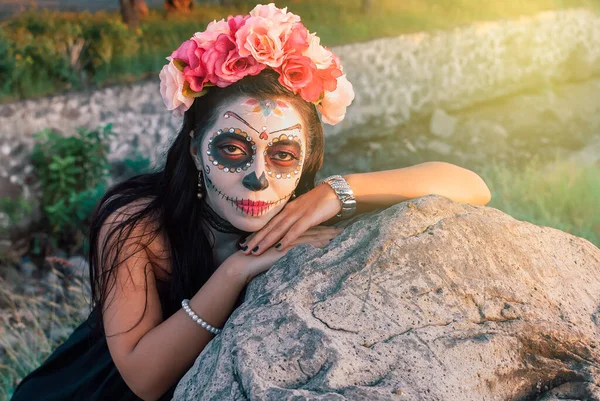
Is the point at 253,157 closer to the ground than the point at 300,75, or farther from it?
closer to the ground

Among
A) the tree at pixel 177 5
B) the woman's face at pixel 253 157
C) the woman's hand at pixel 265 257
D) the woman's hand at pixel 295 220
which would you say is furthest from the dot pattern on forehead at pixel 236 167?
the tree at pixel 177 5

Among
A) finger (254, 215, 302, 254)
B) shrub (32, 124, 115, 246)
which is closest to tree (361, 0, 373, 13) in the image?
shrub (32, 124, 115, 246)

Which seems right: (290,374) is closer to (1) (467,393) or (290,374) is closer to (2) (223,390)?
(2) (223,390)

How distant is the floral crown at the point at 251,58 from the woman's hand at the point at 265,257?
0.54m

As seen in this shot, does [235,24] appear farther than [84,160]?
No

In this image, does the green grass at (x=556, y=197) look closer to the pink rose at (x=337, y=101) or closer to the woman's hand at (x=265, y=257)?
the pink rose at (x=337, y=101)

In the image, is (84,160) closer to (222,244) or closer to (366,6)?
(222,244)

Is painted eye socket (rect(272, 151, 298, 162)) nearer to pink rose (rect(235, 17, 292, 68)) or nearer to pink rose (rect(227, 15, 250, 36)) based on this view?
pink rose (rect(235, 17, 292, 68))

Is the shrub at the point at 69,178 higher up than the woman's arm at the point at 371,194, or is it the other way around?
the woman's arm at the point at 371,194

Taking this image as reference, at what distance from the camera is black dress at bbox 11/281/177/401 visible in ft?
10.4

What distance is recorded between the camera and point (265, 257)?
250cm

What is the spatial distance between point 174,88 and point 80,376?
5.11 ft

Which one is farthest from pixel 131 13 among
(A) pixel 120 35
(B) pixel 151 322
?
(B) pixel 151 322

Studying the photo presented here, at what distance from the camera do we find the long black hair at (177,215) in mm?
2805
